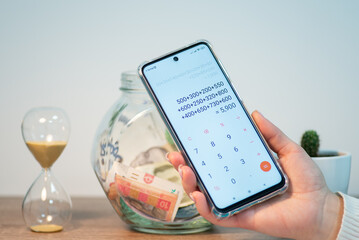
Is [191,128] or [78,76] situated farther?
[78,76]

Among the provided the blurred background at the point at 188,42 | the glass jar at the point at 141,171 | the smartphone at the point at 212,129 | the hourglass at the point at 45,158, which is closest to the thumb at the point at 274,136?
the smartphone at the point at 212,129

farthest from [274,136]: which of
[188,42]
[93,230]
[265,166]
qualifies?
[188,42]

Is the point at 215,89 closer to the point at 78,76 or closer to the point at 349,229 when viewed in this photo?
the point at 349,229

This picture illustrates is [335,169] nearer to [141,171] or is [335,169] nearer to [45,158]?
[141,171]

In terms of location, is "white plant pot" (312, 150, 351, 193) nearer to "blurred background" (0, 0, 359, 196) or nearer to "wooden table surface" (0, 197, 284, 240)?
"wooden table surface" (0, 197, 284, 240)

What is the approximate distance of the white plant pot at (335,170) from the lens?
724 mm

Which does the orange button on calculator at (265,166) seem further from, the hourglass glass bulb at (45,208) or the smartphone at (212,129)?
the hourglass glass bulb at (45,208)

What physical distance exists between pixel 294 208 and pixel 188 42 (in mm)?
521

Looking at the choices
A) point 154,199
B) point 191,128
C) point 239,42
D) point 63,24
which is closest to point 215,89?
point 191,128

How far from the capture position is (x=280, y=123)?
1066 millimetres

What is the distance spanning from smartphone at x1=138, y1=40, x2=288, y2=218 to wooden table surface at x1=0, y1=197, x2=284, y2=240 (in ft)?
0.41

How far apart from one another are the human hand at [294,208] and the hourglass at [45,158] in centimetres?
20

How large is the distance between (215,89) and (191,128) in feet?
0.21

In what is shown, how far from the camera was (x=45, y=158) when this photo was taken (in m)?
0.73
